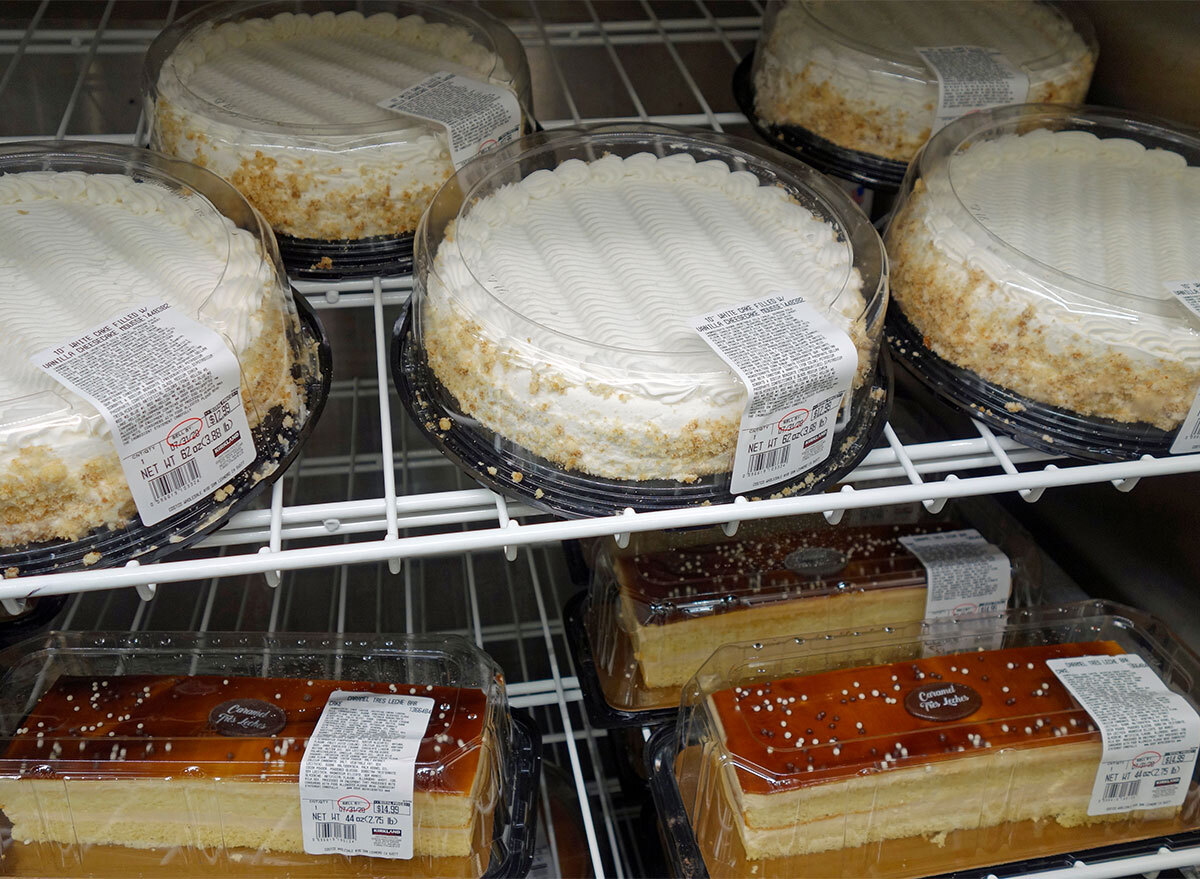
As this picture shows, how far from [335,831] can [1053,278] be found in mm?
927

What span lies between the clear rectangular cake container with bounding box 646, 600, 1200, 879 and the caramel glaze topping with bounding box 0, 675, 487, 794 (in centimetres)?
26

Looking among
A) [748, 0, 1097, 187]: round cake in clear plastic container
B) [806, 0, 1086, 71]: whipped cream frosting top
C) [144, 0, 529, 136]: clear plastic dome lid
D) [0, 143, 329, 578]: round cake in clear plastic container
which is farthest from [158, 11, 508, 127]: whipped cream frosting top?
[806, 0, 1086, 71]: whipped cream frosting top

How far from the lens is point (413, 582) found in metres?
1.86

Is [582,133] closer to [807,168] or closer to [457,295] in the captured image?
[807,168]

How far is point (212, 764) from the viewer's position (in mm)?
1092

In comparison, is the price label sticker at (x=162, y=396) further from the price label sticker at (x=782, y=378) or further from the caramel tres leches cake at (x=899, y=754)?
the caramel tres leches cake at (x=899, y=754)

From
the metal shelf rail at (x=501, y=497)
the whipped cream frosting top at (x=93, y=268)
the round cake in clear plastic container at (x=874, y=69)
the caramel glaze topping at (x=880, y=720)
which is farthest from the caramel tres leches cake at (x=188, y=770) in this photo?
the round cake in clear plastic container at (x=874, y=69)

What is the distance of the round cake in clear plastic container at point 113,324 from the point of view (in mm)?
868

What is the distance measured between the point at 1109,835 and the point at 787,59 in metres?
1.05

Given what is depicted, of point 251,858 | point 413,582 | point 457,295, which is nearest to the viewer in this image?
point 457,295

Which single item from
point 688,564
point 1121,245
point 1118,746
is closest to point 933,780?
point 1118,746

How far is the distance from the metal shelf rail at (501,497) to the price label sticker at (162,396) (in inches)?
3.6

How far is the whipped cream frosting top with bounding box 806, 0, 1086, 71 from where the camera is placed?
1.44 meters

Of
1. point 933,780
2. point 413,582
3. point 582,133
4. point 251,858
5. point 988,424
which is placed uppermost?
point 582,133
